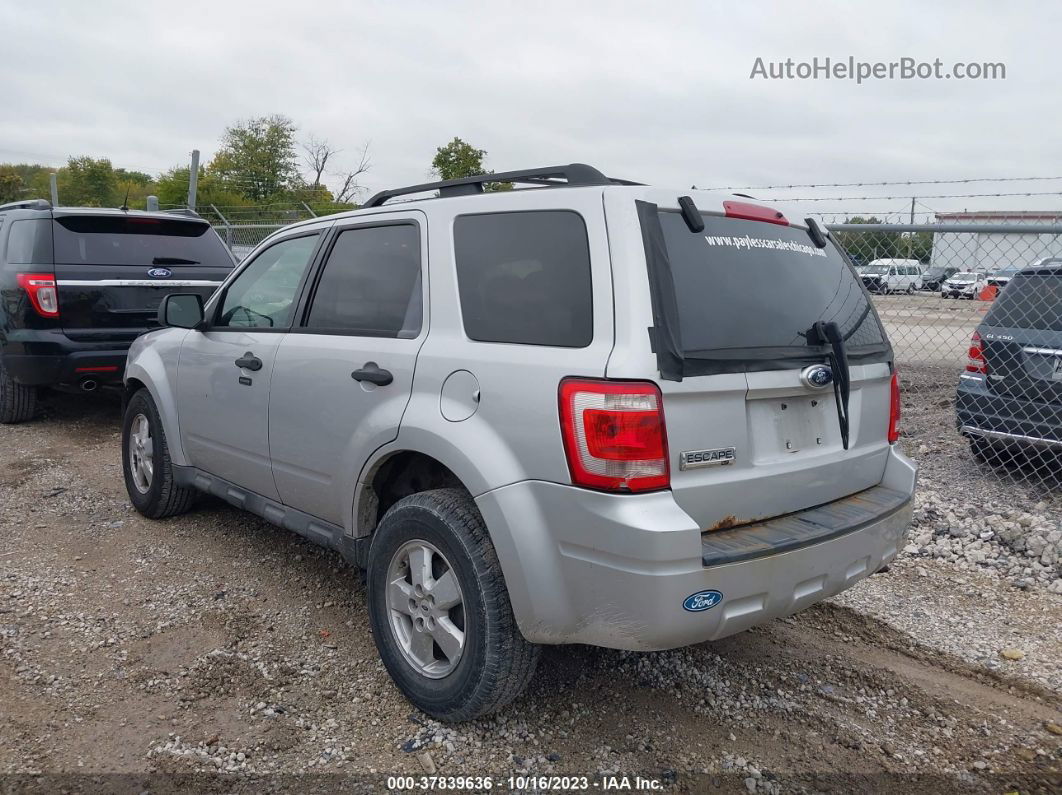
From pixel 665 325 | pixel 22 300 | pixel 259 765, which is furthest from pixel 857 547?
pixel 22 300

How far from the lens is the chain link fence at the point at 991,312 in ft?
17.7

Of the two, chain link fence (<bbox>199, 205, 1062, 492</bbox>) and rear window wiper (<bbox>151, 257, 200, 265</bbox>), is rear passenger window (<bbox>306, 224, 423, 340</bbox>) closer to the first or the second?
chain link fence (<bbox>199, 205, 1062, 492</bbox>)

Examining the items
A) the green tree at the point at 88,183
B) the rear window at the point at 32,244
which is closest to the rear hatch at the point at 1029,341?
the rear window at the point at 32,244

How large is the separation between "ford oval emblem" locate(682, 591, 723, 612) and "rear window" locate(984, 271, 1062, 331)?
13.9 feet

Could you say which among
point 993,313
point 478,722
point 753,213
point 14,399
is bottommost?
point 478,722

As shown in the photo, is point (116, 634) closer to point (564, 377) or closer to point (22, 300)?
point (564, 377)

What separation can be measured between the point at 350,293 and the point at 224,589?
173 centimetres

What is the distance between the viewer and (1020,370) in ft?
18.2

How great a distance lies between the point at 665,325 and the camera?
2.50 m

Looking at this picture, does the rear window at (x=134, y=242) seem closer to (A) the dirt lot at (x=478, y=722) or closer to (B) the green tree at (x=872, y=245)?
(A) the dirt lot at (x=478, y=722)

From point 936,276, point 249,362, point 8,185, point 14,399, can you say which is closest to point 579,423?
point 249,362

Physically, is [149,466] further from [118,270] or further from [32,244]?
[32,244]

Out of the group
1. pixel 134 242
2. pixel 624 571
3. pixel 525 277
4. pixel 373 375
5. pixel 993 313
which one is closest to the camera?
pixel 624 571

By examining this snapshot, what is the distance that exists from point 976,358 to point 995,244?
0.82 meters
